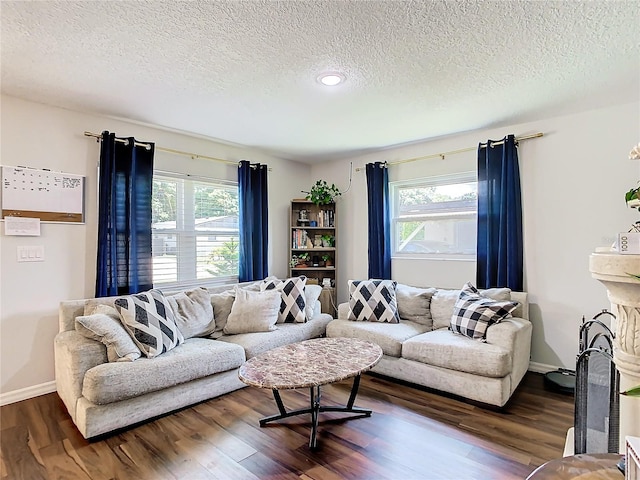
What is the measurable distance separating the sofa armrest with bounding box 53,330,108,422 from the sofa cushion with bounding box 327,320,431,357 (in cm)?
202

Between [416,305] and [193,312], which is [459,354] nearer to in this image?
[416,305]

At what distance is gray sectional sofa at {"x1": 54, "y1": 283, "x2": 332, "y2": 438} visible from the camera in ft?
7.28

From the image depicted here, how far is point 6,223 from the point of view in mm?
2746

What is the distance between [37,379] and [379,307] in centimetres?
307

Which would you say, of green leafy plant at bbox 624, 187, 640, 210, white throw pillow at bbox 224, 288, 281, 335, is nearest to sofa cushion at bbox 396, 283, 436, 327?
white throw pillow at bbox 224, 288, 281, 335

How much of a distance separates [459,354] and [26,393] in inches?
Answer: 137

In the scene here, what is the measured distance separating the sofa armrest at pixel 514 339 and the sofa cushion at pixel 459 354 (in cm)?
8

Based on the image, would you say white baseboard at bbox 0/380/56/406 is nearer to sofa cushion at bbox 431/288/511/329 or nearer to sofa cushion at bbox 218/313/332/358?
sofa cushion at bbox 218/313/332/358

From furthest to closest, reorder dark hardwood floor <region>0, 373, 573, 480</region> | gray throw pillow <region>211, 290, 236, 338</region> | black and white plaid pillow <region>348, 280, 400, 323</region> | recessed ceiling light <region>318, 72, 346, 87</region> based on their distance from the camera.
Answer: black and white plaid pillow <region>348, 280, 400, 323</region>
gray throw pillow <region>211, 290, 236, 338</region>
recessed ceiling light <region>318, 72, 346, 87</region>
dark hardwood floor <region>0, 373, 573, 480</region>

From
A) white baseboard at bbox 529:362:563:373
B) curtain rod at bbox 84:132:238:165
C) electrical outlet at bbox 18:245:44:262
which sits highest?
curtain rod at bbox 84:132:238:165

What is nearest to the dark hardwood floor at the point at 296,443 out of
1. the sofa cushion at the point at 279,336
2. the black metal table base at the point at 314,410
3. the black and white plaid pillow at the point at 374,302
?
the black metal table base at the point at 314,410

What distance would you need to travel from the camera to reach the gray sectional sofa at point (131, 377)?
222 cm

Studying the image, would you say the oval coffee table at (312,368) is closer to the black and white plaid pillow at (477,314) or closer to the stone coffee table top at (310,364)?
the stone coffee table top at (310,364)

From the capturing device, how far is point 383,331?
3.29m
